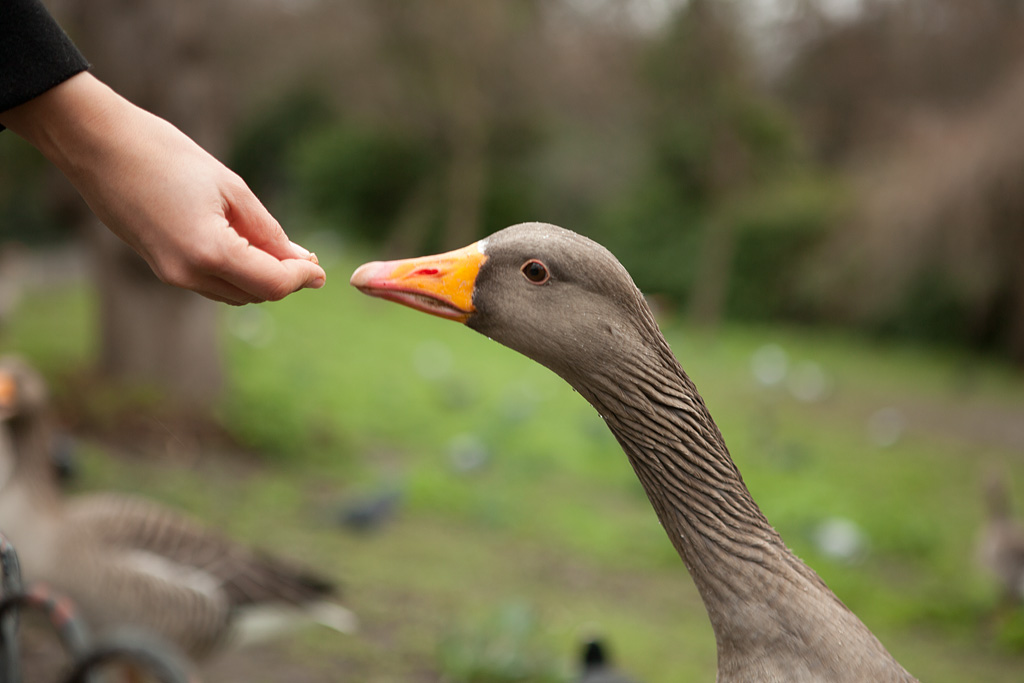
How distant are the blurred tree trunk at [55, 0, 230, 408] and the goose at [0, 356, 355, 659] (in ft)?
10.4

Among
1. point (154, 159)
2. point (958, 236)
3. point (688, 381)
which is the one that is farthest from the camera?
point (958, 236)

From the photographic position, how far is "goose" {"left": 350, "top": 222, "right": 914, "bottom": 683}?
1762 mm

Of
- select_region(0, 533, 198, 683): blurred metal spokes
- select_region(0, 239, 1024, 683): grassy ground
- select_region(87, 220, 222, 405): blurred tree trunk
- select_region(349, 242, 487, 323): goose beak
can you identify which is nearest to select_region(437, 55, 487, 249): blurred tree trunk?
select_region(0, 239, 1024, 683): grassy ground

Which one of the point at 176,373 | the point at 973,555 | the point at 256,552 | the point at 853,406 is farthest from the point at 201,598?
the point at 853,406

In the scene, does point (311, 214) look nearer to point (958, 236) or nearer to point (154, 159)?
point (958, 236)

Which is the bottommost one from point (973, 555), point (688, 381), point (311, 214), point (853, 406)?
point (688, 381)

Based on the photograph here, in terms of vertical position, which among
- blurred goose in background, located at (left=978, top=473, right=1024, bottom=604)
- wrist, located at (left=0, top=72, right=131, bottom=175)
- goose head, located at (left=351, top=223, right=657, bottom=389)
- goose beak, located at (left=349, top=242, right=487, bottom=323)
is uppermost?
blurred goose in background, located at (left=978, top=473, right=1024, bottom=604)

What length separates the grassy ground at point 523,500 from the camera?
189 inches

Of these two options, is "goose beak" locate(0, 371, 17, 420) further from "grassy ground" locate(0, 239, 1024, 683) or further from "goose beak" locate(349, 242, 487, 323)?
"goose beak" locate(349, 242, 487, 323)

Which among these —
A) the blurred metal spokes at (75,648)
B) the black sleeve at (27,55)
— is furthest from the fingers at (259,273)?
the blurred metal spokes at (75,648)

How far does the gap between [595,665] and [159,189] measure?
2797mm

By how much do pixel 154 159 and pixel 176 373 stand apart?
256 inches

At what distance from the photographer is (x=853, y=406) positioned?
1179 centimetres

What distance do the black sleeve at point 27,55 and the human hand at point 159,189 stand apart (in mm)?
34
